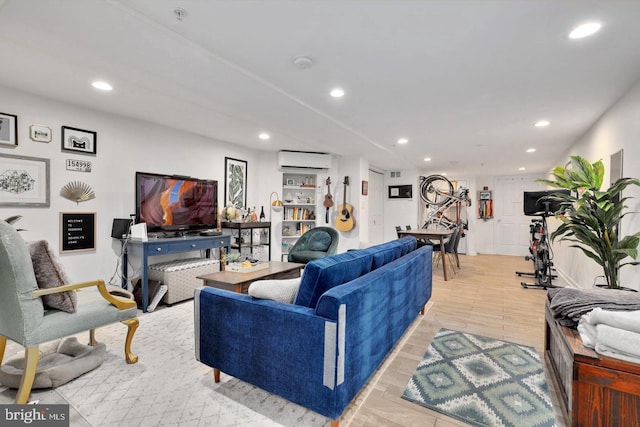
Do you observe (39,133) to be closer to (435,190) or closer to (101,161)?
(101,161)

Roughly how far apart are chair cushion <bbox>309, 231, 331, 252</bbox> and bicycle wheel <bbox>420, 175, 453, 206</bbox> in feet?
13.6

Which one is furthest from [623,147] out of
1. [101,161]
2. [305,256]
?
[101,161]

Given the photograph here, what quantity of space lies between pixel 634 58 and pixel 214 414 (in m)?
3.72

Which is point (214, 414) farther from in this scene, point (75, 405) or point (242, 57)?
point (242, 57)

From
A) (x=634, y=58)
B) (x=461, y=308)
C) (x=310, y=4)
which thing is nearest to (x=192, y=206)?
(x=310, y=4)

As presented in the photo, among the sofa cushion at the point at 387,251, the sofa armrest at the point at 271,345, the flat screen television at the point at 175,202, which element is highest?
the flat screen television at the point at 175,202

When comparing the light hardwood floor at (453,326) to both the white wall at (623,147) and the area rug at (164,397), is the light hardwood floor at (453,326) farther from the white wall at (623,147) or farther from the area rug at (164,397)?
the white wall at (623,147)

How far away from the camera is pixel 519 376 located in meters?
2.06

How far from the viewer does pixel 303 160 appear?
5625mm

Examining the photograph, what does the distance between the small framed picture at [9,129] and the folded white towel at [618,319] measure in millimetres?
4627

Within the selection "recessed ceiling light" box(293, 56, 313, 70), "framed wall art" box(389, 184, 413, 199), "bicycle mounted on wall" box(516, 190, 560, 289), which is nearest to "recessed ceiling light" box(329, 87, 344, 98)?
"recessed ceiling light" box(293, 56, 313, 70)

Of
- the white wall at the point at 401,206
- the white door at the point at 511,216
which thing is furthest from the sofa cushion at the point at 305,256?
the white door at the point at 511,216

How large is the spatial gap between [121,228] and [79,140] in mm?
1062

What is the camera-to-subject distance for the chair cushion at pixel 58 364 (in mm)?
1862
